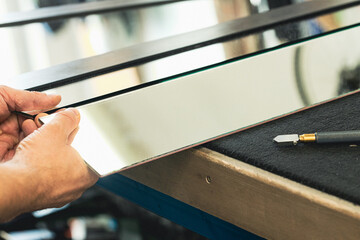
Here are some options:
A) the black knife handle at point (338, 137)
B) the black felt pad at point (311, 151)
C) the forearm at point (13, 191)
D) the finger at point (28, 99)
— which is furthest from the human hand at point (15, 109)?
the black knife handle at point (338, 137)

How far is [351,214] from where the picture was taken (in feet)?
1.26

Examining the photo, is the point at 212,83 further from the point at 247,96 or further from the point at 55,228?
the point at 55,228

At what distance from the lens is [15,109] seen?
0.61m

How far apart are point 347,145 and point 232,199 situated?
135 millimetres

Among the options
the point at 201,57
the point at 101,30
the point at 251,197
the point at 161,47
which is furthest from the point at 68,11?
the point at 251,197

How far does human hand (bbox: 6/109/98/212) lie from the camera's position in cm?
49

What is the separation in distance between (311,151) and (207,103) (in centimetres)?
14

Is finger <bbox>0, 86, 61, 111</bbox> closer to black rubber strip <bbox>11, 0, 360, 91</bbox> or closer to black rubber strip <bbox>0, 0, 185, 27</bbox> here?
black rubber strip <bbox>11, 0, 360, 91</bbox>

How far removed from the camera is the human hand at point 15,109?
1.91ft

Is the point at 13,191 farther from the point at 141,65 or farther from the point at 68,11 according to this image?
the point at 68,11

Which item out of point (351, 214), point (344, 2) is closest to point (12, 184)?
point (351, 214)

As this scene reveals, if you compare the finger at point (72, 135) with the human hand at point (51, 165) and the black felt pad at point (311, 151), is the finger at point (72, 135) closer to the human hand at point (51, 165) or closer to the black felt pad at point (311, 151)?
the human hand at point (51, 165)

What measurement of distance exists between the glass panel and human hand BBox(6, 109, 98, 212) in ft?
0.28

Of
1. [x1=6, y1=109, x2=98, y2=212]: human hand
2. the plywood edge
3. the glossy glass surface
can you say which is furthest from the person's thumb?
the glossy glass surface
